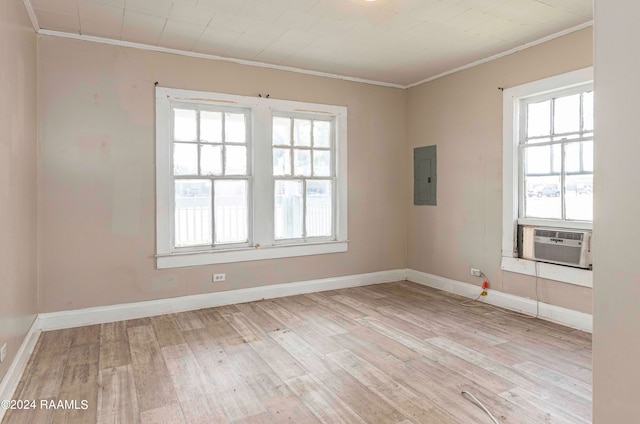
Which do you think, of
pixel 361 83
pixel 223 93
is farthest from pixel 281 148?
pixel 361 83

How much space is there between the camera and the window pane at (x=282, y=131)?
189 inches

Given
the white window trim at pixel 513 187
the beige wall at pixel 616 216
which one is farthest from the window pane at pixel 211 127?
the beige wall at pixel 616 216

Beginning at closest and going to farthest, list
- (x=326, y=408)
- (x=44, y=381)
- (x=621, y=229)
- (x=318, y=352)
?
1. (x=621, y=229)
2. (x=326, y=408)
3. (x=44, y=381)
4. (x=318, y=352)

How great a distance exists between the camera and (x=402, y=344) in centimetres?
334

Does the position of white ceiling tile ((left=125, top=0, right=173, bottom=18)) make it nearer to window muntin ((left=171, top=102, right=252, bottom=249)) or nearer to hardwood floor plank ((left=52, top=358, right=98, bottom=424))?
window muntin ((left=171, top=102, right=252, bottom=249))

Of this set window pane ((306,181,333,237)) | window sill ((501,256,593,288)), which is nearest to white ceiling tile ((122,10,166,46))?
window pane ((306,181,333,237))

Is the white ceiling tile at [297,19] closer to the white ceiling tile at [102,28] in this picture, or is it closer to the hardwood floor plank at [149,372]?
the white ceiling tile at [102,28]

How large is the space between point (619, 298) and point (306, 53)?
3842 mm

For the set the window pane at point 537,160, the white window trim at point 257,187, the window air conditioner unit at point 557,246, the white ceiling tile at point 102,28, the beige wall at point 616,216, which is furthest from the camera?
the white window trim at point 257,187

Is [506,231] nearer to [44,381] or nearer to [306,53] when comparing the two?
[306,53]

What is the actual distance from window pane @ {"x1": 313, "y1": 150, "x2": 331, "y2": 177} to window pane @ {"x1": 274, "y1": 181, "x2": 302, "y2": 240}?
1.00 ft

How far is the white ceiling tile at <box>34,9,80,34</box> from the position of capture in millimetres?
3297

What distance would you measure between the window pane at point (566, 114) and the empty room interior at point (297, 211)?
0.08 feet

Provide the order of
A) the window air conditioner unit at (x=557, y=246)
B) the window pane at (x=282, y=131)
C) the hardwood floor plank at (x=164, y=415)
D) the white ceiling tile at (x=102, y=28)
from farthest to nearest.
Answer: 1. the window pane at (x=282, y=131)
2. the window air conditioner unit at (x=557, y=246)
3. the white ceiling tile at (x=102, y=28)
4. the hardwood floor plank at (x=164, y=415)
